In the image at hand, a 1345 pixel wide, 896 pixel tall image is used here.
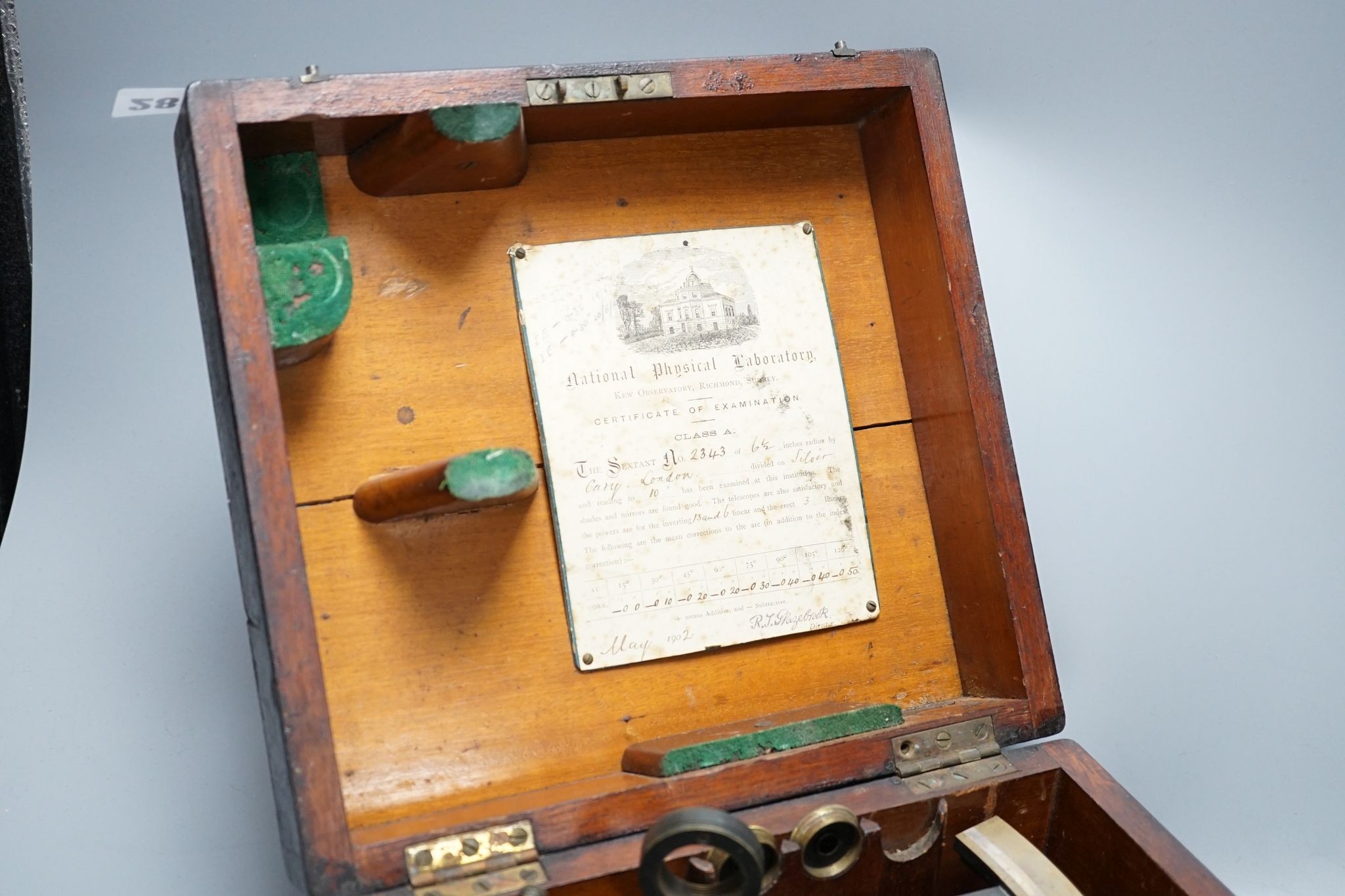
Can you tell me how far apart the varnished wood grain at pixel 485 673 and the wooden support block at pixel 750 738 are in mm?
37

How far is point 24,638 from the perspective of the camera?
1.43 m

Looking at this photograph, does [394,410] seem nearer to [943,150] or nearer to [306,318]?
[306,318]

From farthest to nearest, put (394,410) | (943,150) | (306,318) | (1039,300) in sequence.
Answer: (1039,300), (943,150), (394,410), (306,318)

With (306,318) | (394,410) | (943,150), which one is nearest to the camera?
(306,318)

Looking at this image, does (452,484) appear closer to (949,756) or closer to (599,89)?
(599,89)

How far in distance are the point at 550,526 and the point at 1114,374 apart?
85 centimetres

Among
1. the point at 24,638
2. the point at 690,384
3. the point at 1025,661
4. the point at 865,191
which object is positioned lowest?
the point at 1025,661

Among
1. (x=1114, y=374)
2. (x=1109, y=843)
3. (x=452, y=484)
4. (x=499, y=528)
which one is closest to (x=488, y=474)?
(x=452, y=484)

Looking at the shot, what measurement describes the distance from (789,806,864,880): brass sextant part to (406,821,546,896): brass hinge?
24 centimetres

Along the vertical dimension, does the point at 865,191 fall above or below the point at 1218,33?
below

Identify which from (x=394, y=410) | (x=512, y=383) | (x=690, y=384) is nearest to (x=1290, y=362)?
(x=690, y=384)

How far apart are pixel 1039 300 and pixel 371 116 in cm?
93

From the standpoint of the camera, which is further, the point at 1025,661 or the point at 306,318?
the point at 1025,661

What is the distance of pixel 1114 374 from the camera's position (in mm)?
1809
